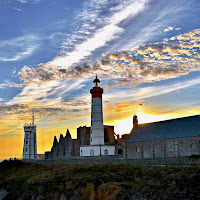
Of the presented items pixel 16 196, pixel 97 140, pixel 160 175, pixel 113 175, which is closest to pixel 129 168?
pixel 113 175

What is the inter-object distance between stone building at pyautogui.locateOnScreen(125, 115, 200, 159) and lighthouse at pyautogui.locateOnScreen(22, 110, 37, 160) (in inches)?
1156

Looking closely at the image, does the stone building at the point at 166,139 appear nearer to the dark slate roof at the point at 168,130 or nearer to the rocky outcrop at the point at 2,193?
the dark slate roof at the point at 168,130

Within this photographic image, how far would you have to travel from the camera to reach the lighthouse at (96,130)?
5447 centimetres

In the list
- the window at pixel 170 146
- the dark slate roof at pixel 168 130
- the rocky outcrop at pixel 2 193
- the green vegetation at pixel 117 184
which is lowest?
the rocky outcrop at pixel 2 193

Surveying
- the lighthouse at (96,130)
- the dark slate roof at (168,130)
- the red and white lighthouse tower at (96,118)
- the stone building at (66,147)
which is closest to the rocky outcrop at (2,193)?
the lighthouse at (96,130)

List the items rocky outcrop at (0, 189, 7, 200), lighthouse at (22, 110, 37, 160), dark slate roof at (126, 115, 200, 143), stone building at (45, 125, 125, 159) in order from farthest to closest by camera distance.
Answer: lighthouse at (22, 110, 37, 160) < stone building at (45, 125, 125, 159) < dark slate roof at (126, 115, 200, 143) < rocky outcrop at (0, 189, 7, 200)

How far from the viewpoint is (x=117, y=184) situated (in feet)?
73.7

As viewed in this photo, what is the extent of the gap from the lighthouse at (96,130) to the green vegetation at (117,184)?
77.2ft

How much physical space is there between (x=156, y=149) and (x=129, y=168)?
19565 millimetres

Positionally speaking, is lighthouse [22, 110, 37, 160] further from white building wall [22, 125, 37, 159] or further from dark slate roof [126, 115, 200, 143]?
dark slate roof [126, 115, 200, 143]

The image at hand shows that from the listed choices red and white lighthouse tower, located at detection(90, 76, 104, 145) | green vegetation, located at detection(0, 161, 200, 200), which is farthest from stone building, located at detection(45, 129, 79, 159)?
green vegetation, located at detection(0, 161, 200, 200)

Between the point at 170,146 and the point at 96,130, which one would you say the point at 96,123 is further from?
the point at 170,146

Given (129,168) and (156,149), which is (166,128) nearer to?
(156,149)

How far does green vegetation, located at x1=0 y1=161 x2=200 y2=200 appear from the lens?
63.7ft
